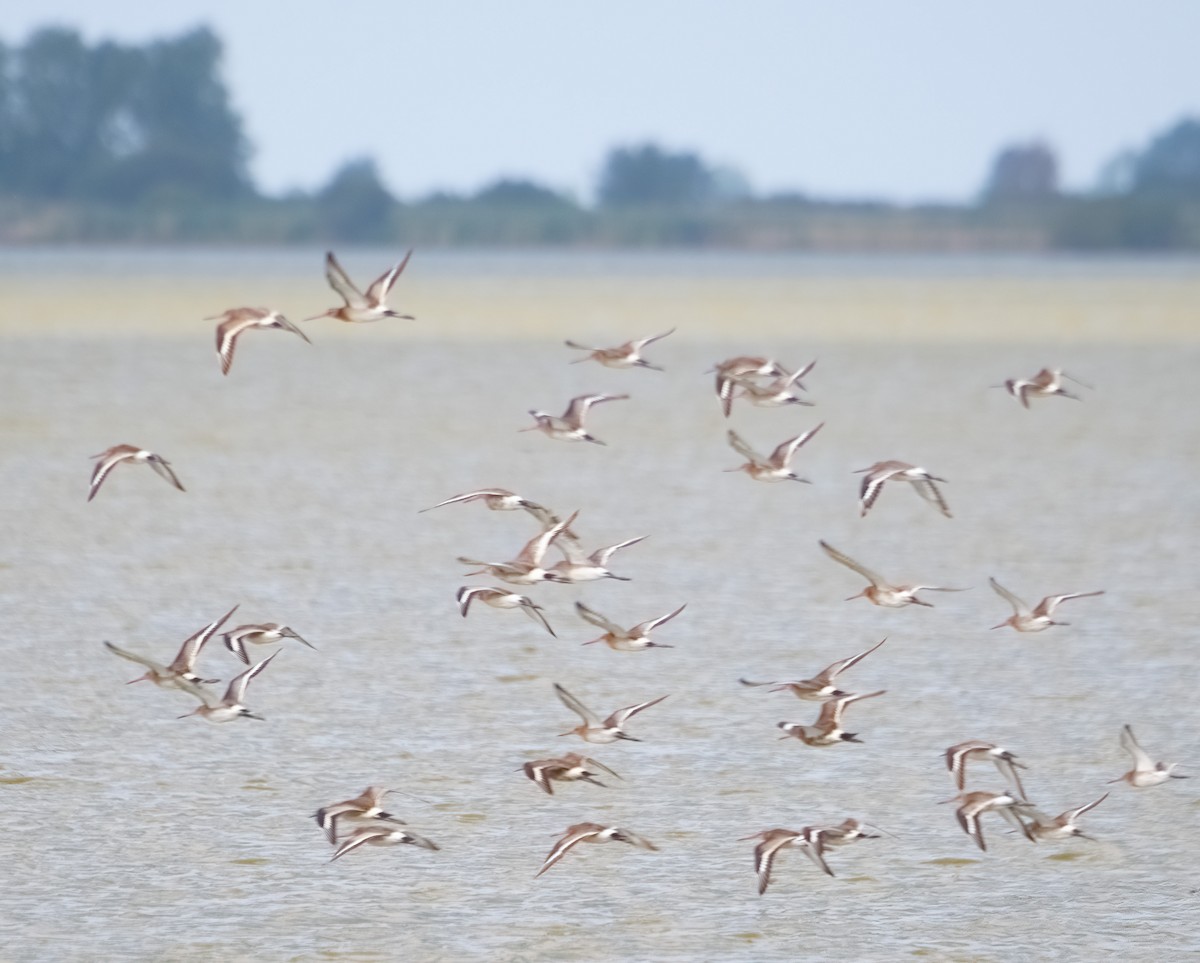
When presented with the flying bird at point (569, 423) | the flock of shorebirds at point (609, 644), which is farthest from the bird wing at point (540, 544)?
the flying bird at point (569, 423)

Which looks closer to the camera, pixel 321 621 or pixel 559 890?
pixel 559 890

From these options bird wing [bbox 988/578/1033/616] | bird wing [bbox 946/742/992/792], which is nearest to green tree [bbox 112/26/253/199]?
bird wing [bbox 988/578/1033/616]

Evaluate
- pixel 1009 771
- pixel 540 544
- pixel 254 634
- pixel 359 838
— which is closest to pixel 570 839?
pixel 359 838

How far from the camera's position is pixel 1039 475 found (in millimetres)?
16922

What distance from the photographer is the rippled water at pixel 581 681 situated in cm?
661

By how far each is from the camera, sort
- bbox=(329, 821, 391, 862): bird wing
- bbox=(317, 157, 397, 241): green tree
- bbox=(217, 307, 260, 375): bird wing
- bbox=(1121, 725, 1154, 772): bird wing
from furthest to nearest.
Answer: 1. bbox=(317, 157, 397, 241): green tree
2. bbox=(1121, 725, 1154, 772): bird wing
3. bbox=(217, 307, 260, 375): bird wing
4. bbox=(329, 821, 391, 862): bird wing

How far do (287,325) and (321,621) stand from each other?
375 cm

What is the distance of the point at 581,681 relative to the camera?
9820 mm

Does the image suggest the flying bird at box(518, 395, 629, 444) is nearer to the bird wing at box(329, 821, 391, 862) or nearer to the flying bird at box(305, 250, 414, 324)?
the flying bird at box(305, 250, 414, 324)

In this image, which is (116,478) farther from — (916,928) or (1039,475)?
(916,928)

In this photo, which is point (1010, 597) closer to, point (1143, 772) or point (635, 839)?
point (1143, 772)

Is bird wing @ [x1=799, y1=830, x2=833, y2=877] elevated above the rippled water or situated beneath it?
elevated above

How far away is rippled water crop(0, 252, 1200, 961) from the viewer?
21.7 ft

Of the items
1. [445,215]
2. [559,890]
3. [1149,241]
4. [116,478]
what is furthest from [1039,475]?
[445,215]
